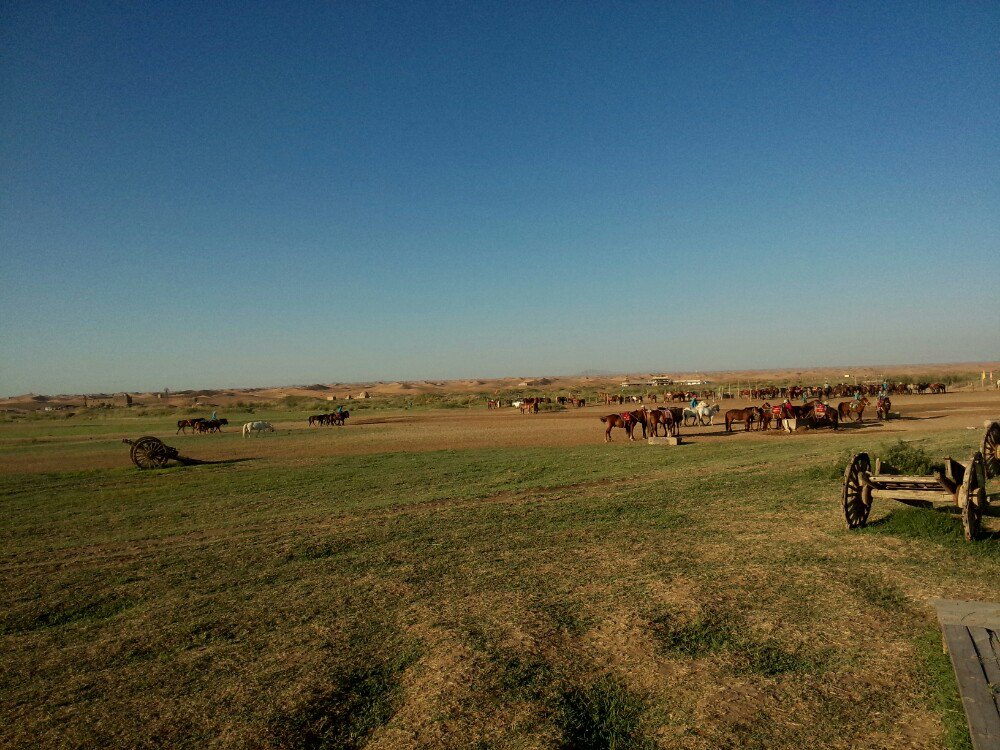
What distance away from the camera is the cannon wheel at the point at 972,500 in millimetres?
7816

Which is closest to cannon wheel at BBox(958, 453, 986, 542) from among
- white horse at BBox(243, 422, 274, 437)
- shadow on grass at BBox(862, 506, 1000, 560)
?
shadow on grass at BBox(862, 506, 1000, 560)

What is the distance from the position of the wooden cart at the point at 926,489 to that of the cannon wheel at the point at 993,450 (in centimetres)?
214

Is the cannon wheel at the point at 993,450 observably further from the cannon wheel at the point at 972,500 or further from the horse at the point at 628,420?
the horse at the point at 628,420

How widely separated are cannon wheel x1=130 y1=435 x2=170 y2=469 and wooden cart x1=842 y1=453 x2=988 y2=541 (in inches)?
909

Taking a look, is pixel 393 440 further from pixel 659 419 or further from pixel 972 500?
pixel 972 500

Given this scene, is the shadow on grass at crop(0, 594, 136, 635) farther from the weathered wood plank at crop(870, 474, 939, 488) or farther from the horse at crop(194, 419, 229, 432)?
the horse at crop(194, 419, 229, 432)

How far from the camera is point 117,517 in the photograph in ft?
44.7

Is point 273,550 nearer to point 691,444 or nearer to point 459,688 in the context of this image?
point 459,688

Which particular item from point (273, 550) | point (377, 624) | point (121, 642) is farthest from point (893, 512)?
point (121, 642)

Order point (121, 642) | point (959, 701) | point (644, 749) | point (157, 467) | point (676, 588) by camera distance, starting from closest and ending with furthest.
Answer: point (644, 749) → point (959, 701) → point (121, 642) → point (676, 588) → point (157, 467)

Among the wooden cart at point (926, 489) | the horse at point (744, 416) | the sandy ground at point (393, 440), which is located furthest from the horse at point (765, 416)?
the wooden cart at point (926, 489)

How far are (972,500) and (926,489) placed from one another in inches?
28.4

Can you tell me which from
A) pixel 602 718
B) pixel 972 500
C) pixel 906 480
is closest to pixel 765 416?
pixel 906 480

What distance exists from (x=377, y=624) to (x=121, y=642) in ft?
8.87
